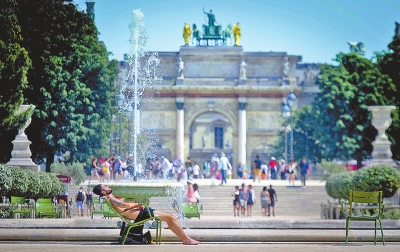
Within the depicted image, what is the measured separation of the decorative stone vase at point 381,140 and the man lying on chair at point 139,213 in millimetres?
21754

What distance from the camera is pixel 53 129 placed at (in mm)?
44812

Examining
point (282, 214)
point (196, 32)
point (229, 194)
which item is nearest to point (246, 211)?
point (282, 214)

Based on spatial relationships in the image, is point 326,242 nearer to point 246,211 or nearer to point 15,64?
point 15,64

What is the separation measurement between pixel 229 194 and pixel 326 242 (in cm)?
2508

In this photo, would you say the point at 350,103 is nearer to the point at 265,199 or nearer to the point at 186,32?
the point at 265,199

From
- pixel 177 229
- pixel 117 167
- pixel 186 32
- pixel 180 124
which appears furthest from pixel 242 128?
pixel 177 229

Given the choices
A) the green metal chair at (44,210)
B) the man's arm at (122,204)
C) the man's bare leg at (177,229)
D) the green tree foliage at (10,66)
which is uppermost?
the green tree foliage at (10,66)

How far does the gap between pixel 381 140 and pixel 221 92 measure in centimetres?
4077

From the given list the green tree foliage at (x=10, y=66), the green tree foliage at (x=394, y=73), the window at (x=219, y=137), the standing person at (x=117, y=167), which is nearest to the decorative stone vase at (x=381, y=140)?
the green tree foliage at (x=394, y=73)

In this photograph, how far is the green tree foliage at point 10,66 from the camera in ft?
103

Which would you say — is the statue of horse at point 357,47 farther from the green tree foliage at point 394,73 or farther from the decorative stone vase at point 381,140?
the decorative stone vase at point 381,140

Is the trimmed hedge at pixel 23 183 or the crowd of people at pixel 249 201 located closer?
the trimmed hedge at pixel 23 183

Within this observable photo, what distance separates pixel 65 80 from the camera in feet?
148

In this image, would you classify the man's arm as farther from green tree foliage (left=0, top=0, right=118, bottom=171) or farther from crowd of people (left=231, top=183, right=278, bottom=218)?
green tree foliage (left=0, top=0, right=118, bottom=171)
